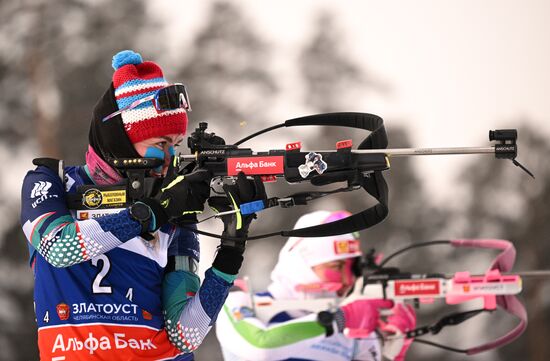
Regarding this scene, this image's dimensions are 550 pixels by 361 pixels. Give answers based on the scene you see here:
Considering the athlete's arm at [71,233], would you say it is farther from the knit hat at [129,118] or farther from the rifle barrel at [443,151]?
the rifle barrel at [443,151]

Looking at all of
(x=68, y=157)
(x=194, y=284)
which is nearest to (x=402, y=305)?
(x=194, y=284)

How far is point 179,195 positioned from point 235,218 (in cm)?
25

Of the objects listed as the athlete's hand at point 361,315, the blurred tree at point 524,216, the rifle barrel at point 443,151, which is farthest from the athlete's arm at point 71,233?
the blurred tree at point 524,216

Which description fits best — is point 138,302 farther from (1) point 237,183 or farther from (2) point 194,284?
(1) point 237,183

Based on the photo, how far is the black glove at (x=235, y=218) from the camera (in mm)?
4324

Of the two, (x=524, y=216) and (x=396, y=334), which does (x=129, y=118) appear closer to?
(x=396, y=334)

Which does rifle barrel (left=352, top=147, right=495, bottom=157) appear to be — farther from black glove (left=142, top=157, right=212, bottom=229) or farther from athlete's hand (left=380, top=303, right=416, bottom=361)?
athlete's hand (left=380, top=303, right=416, bottom=361)

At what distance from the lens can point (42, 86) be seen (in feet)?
56.3

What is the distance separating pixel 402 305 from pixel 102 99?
4362 millimetres

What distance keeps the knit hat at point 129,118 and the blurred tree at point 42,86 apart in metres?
11.4

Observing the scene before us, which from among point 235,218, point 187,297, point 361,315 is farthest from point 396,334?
point 235,218

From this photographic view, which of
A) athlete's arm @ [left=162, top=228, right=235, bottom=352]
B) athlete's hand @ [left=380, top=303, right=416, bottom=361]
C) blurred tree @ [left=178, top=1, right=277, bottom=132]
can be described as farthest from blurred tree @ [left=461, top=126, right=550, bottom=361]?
athlete's arm @ [left=162, top=228, right=235, bottom=352]

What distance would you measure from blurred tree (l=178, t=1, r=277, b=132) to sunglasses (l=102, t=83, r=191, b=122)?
1191 centimetres

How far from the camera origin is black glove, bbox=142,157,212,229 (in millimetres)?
4234
